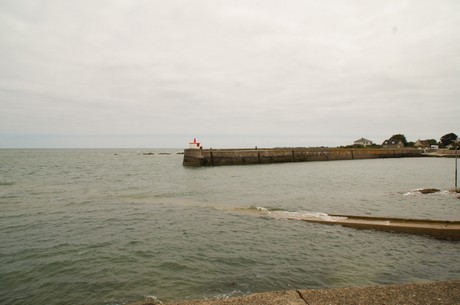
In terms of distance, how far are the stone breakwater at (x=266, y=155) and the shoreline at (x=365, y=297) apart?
44.8m

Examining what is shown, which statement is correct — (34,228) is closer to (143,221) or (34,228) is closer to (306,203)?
(143,221)

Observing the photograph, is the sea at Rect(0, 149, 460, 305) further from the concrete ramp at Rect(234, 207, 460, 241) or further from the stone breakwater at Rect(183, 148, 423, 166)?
the stone breakwater at Rect(183, 148, 423, 166)

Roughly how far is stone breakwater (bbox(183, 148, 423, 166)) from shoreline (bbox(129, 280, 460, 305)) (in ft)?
147

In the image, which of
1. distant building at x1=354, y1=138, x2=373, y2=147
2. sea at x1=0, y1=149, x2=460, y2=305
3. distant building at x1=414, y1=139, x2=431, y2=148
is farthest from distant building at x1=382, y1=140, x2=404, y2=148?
sea at x1=0, y1=149, x2=460, y2=305

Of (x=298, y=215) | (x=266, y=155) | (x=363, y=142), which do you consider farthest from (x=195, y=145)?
(x=363, y=142)

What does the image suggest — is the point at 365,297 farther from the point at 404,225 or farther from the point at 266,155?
the point at 266,155

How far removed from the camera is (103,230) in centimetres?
1222

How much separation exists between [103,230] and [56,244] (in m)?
1.93

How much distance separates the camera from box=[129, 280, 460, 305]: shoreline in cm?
505

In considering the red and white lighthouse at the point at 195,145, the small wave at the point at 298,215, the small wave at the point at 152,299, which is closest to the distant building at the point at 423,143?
the red and white lighthouse at the point at 195,145

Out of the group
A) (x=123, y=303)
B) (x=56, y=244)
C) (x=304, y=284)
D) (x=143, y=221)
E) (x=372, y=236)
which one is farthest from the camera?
(x=143, y=221)

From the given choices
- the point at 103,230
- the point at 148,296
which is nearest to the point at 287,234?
the point at 148,296

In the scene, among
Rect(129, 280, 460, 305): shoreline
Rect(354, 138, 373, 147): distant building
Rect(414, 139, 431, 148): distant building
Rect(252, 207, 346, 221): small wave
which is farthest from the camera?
Rect(354, 138, 373, 147): distant building

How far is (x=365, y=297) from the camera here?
17.2 ft
